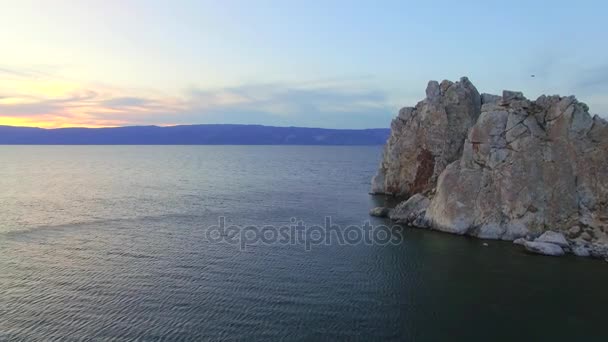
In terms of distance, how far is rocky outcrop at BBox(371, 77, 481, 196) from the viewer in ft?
278

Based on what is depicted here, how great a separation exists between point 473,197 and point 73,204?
6850cm

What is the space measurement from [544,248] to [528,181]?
10090 mm

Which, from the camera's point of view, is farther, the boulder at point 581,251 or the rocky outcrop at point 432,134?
the rocky outcrop at point 432,134

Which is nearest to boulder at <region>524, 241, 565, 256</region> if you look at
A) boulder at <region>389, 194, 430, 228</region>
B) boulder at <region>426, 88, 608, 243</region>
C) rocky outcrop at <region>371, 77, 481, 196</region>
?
boulder at <region>426, 88, 608, 243</region>

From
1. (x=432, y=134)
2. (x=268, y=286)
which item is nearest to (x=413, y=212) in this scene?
(x=432, y=134)

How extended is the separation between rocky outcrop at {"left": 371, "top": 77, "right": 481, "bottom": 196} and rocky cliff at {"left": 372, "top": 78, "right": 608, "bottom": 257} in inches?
524

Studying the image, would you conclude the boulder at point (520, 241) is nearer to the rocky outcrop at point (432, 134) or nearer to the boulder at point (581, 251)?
the boulder at point (581, 251)

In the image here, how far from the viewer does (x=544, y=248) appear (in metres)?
53.1

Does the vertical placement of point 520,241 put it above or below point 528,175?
below

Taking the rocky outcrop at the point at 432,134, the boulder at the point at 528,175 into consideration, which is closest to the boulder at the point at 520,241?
the boulder at the point at 528,175

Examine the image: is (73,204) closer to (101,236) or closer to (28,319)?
(101,236)

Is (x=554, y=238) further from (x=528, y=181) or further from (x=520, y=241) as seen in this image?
(x=528, y=181)

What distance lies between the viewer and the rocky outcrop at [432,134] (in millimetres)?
84700

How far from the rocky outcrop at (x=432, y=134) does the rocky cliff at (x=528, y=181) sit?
1331cm
